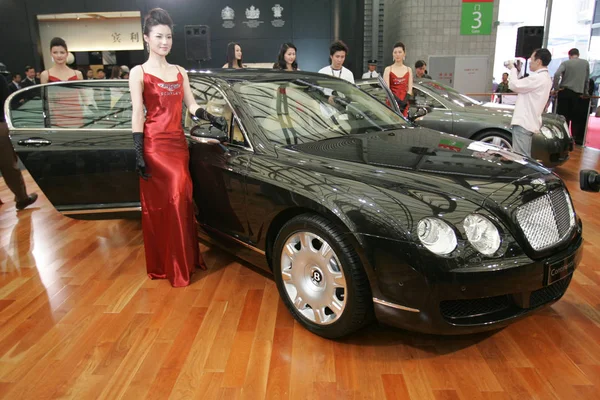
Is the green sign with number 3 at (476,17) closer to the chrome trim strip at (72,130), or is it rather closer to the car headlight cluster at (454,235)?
the chrome trim strip at (72,130)

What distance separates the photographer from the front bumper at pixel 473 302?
67.9 inches

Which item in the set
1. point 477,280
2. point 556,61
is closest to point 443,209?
point 477,280

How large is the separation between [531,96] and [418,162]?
2831 millimetres

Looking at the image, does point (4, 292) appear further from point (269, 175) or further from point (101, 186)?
point (269, 175)

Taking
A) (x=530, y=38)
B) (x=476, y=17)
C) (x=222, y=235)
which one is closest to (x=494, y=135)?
(x=222, y=235)

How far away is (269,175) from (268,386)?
3.15ft

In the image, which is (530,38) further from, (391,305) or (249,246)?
(391,305)

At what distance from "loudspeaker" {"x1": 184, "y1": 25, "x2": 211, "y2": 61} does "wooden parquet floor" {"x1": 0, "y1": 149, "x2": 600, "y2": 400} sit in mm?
4610

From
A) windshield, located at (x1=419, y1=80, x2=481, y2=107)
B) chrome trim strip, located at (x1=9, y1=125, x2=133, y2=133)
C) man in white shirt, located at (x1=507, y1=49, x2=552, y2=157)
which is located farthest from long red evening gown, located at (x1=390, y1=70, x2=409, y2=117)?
chrome trim strip, located at (x1=9, y1=125, x2=133, y2=133)

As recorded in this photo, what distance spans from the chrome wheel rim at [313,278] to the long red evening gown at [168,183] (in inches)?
31.9

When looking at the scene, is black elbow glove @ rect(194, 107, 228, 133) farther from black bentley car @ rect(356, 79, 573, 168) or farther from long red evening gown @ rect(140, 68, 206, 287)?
black bentley car @ rect(356, 79, 573, 168)

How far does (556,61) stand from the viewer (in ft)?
38.6

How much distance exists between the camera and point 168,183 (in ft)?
8.82

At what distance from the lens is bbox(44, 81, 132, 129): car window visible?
3221 millimetres
